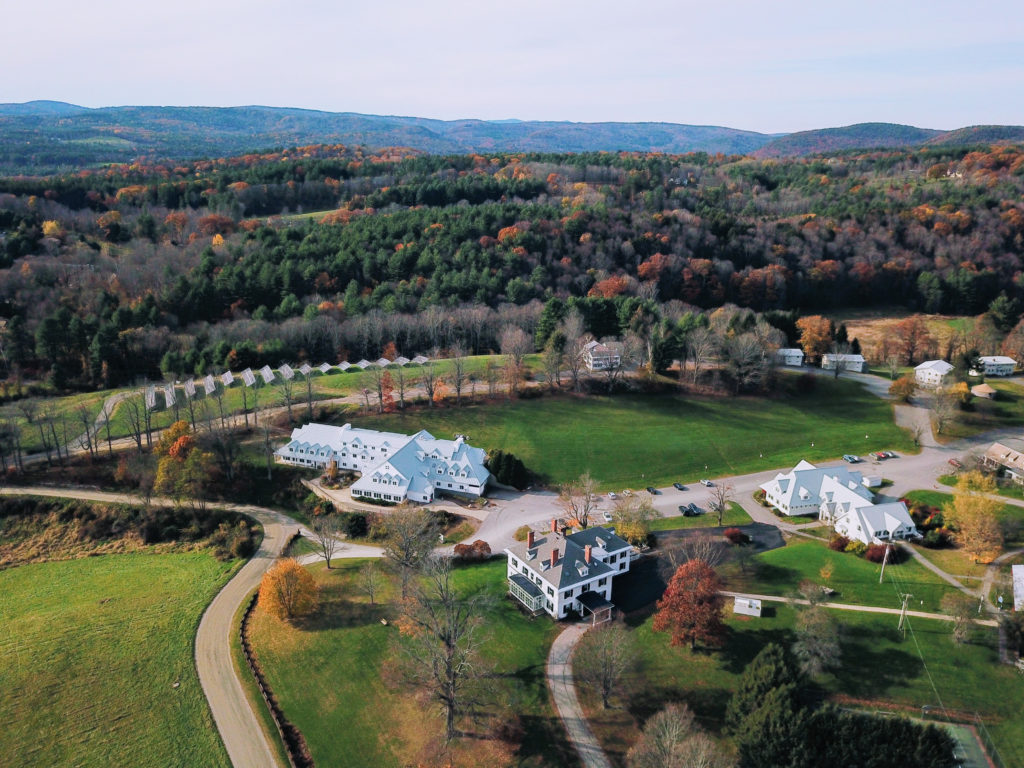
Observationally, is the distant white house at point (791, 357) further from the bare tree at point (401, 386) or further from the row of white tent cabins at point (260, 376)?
the bare tree at point (401, 386)

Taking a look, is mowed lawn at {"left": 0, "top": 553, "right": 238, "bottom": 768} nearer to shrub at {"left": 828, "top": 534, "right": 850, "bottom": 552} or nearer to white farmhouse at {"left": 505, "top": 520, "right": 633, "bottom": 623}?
white farmhouse at {"left": 505, "top": 520, "right": 633, "bottom": 623}

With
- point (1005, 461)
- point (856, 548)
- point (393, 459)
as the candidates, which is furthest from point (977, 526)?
point (393, 459)

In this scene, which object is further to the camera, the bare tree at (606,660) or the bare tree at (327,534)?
the bare tree at (327,534)

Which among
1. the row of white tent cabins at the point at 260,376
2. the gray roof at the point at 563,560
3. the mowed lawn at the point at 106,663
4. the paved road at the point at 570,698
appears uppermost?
the gray roof at the point at 563,560

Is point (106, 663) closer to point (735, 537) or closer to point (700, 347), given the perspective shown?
point (735, 537)

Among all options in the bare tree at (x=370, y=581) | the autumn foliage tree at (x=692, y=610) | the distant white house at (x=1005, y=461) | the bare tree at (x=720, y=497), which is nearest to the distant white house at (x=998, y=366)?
the distant white house at (x=1005, y=461)

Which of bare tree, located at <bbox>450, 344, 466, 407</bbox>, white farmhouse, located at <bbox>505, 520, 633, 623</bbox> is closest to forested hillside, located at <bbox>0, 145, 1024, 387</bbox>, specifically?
bare tree, located at <bbox>450, 344, 466, 407</bbox>

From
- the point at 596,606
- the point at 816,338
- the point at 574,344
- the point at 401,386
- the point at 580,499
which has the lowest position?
the point at 580,499
